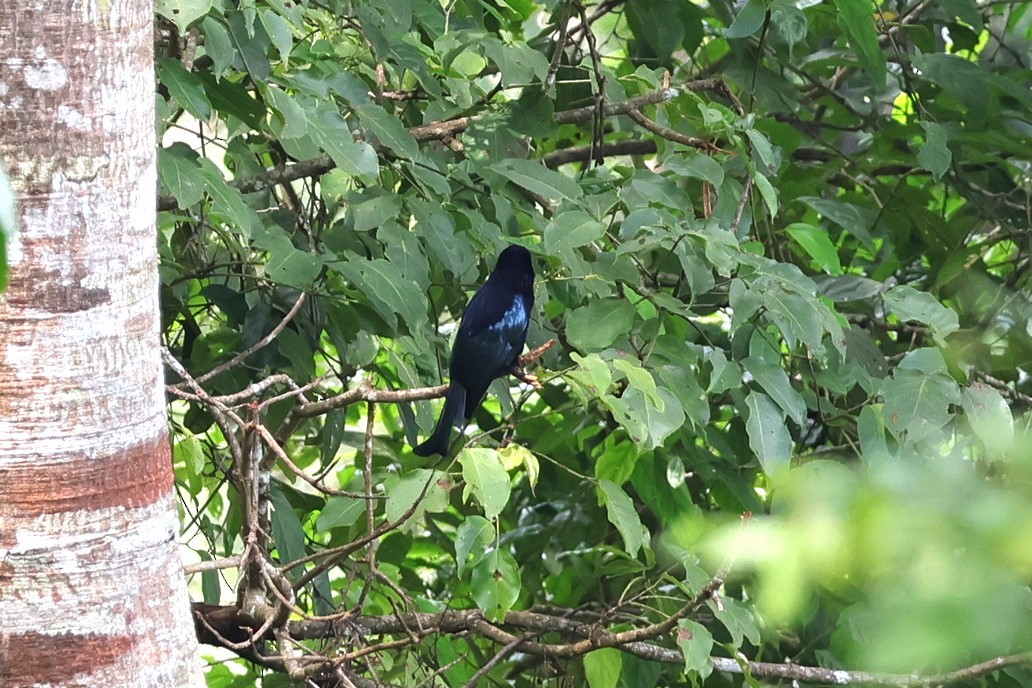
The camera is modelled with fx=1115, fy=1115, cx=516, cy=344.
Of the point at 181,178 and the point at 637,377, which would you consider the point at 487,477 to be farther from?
the point at 181,178

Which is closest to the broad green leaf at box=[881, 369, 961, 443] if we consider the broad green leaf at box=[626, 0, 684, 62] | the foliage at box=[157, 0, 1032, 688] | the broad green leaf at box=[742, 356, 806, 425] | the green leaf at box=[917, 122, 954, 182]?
the foliage at box=[157, 0, 1032, 688]

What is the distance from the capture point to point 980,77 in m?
2.54

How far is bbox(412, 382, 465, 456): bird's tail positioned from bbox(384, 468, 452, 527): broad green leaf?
575mm

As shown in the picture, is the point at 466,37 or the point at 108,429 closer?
the point at 108,429

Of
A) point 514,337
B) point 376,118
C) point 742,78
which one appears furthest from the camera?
point 742,78

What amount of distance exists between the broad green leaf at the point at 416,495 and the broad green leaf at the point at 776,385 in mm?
621

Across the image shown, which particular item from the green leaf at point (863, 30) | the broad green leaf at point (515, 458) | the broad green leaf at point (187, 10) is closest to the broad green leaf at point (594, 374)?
the broad green leaf at point (515, 458)

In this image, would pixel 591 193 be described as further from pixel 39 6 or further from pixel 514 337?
pixel 39 6

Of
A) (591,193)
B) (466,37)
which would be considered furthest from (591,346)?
(466,37)

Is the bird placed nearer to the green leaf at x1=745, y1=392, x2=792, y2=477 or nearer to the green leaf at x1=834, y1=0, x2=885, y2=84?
the green leaf at x1=745, y1=392, x2=792, y2=477

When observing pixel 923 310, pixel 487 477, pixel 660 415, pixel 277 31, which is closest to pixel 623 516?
pixel 660 415

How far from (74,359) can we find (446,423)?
1.21 m

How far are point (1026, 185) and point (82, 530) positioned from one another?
8.55ft

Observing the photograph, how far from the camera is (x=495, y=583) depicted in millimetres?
1741
